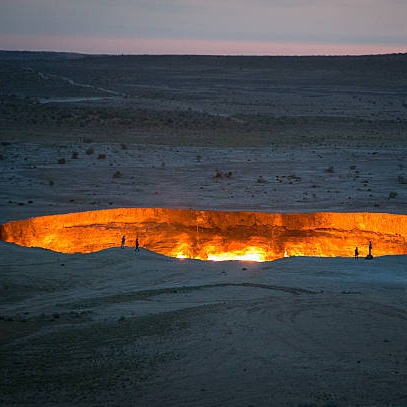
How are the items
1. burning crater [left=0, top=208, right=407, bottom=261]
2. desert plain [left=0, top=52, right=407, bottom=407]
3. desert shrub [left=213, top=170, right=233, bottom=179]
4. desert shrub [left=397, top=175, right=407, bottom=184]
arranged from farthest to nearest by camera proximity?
desert shrub [left=213, top=170, right=233, bottom=179]
desert shrub [left=397, top=175, right=407, bottom=184]
burning crater [left=0, top=208, right=407, bottom=261]
desert plain [left=0, top=52, right=407, bottom=407]

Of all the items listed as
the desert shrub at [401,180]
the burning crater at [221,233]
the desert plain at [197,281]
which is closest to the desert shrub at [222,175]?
the desert plain at [197,281]

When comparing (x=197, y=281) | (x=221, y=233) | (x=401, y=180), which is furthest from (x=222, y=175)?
(x=197, y=281)

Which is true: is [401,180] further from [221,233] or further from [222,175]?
[221,233]

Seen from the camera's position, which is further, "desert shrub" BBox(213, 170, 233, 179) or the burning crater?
"desert shrub" BBox(213, 170, 233, 179)

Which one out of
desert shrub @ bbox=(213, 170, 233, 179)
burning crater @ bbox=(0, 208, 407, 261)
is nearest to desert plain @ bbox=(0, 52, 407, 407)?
desert shrub @ bbox=(213, 170, 233, 179)

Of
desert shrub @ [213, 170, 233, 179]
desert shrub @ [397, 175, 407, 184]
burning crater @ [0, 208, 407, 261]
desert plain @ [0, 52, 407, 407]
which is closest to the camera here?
desert plain @ [0, 52, 407, 407]

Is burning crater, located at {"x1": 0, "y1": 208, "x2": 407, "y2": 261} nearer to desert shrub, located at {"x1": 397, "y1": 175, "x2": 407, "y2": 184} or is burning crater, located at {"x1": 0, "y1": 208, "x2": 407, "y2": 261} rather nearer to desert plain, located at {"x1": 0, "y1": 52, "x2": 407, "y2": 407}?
desert plain, located at {"x1": 0, "y1": 52, "x2": 407, "y2": 407}

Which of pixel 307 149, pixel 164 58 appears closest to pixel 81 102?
pixel 307 149
